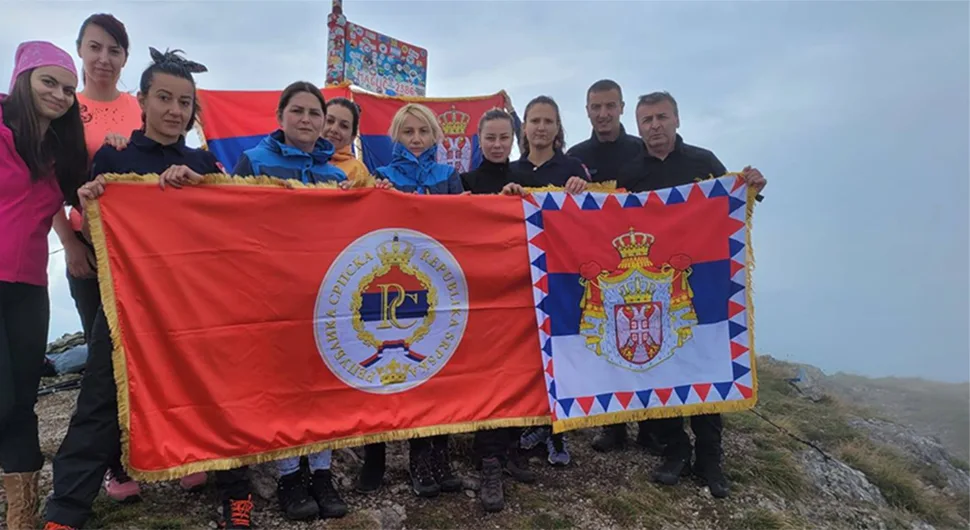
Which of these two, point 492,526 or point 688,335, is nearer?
point 492,526

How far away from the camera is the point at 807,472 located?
17.0ft

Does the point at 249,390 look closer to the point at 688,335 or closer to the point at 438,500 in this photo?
the point at 438,500

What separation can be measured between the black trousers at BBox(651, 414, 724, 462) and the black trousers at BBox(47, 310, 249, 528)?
11.7 ft

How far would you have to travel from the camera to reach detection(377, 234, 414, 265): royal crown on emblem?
11.1 ft

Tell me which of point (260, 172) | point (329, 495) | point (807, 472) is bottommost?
point (807, 472)

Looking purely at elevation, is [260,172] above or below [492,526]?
above

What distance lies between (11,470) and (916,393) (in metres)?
29.5

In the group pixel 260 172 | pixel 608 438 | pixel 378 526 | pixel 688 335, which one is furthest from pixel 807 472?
pixel 260 172

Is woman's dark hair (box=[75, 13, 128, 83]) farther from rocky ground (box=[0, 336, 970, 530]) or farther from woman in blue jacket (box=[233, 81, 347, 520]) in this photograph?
rocky ground (box=[0, 336, 970, 530])

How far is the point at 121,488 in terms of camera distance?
3201mm

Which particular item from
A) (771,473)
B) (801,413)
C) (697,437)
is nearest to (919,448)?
(801,413)

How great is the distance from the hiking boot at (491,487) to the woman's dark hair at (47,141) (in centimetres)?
274

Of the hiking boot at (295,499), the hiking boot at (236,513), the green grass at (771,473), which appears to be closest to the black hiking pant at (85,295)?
the hiking boot at (236,513)

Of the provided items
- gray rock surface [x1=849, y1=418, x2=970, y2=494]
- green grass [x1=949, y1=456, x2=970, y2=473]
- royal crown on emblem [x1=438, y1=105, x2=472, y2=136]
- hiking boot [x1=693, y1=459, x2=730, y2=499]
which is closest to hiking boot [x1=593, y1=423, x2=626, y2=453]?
hiking boot [x1=693, y1=459, x2=730, y2=499]
